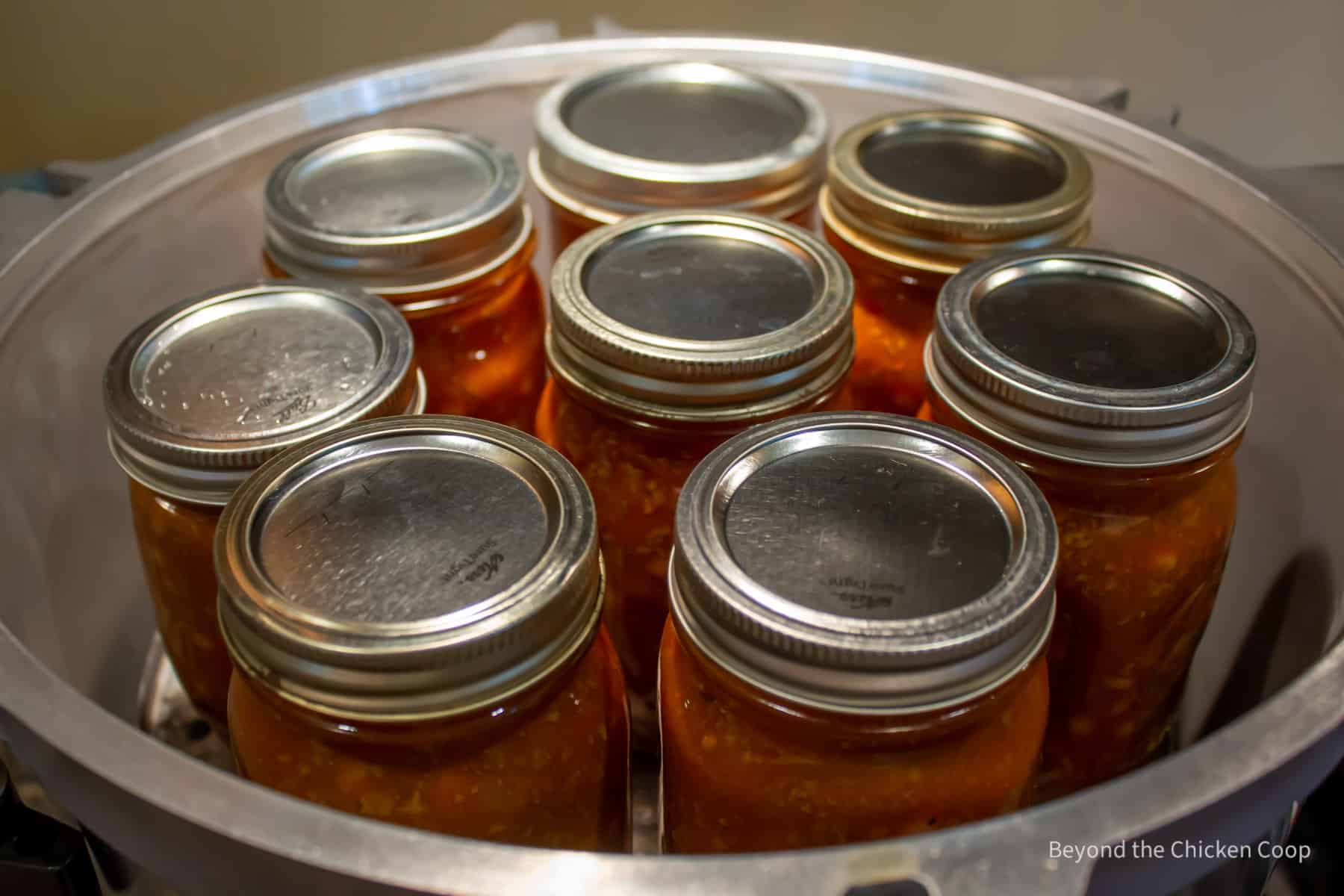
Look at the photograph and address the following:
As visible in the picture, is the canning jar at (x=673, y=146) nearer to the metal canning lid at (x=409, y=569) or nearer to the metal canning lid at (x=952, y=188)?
the metal canning lid at (x=952, y=188)

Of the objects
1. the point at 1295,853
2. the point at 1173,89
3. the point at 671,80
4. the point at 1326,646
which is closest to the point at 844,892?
the point at 1326,646

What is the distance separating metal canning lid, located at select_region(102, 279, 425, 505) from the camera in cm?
50

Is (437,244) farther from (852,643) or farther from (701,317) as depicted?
(852,643)

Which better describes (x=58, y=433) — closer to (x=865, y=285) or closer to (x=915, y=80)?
(x=865, y=285)

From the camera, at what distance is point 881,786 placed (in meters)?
0.42

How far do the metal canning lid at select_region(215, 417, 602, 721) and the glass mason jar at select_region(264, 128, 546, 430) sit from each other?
0.17 m

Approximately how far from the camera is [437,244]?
2.09 ft

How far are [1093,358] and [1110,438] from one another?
61 millimetres

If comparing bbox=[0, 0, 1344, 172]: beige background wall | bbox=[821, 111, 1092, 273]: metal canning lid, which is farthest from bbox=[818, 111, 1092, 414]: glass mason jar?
bbox=[0, 0, 1344, 172]: beige background wall

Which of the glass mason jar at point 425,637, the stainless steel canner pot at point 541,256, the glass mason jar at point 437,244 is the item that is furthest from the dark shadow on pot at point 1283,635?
the glass mason jar at point 437,244

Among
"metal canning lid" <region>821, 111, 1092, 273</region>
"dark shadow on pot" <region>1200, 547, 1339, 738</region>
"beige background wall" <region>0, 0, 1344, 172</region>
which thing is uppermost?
"metal canning lid" <region>821, 111, 1092, 273</region>

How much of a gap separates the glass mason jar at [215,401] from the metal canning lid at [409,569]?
0.13 feet

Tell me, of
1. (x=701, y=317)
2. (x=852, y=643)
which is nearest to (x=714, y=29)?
(x=701, y=317)

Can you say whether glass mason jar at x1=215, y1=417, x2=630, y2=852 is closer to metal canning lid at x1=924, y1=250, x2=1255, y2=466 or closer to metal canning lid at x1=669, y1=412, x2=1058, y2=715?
metal canning lid at x1=669, y1=412, x2=1058, y2=715
